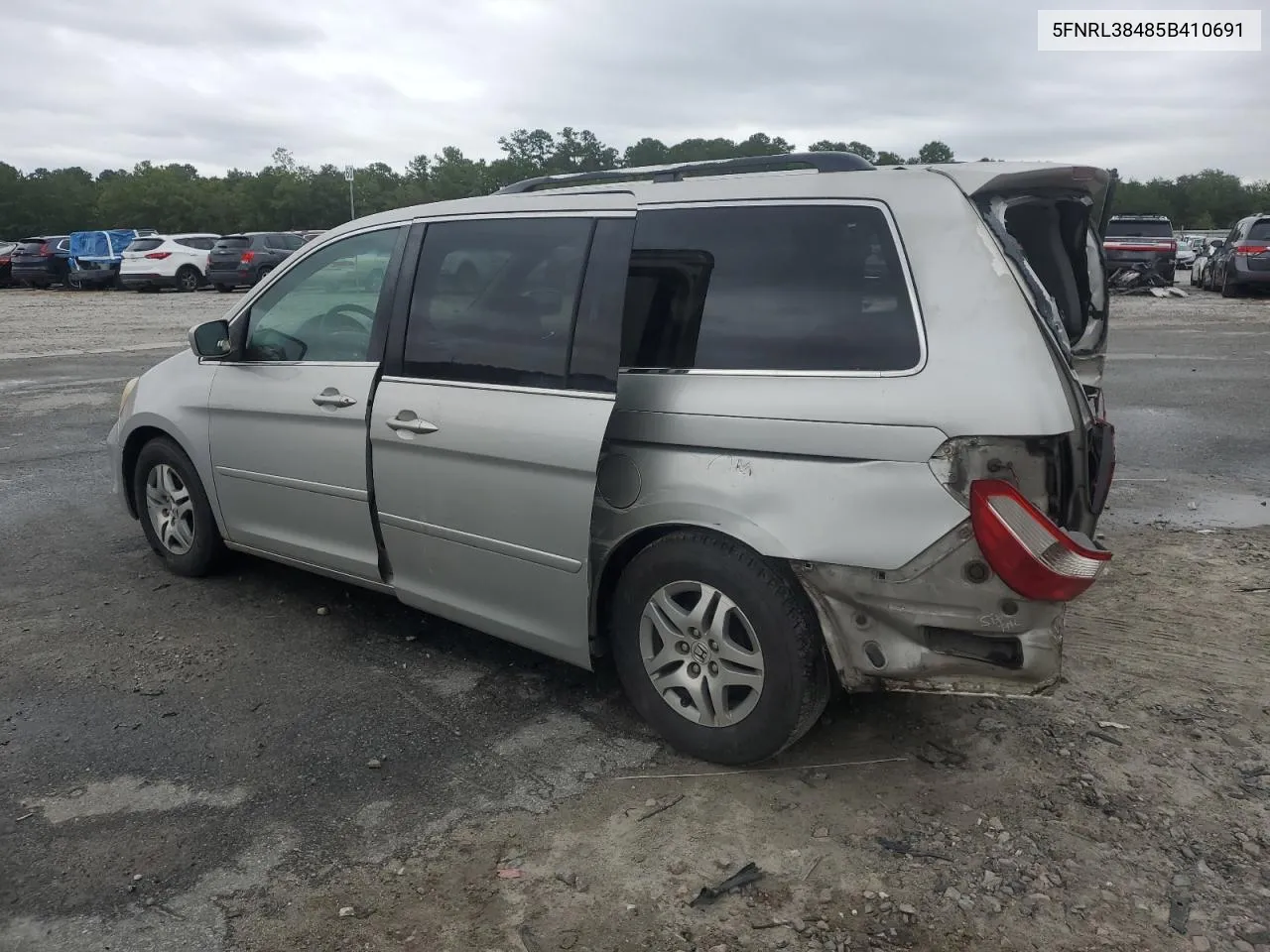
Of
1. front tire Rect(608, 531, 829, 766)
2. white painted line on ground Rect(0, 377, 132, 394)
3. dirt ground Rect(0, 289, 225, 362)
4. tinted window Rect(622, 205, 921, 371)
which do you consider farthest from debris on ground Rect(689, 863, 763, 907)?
dirt ground Rect(0, 289, 225, 362)

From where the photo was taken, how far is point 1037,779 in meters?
3.32

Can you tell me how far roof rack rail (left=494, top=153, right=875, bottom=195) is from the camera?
3574 mm

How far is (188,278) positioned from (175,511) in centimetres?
2861

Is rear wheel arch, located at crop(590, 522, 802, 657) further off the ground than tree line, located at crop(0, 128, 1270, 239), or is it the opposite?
tree line, located at crop(0, 128, 1270, 239)

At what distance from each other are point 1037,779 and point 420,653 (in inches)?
95.7

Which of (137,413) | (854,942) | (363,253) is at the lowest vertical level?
(854,942)

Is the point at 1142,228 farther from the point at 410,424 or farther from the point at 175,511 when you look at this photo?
the point at 410,424

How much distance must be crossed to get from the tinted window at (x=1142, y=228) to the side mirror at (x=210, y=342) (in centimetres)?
2507

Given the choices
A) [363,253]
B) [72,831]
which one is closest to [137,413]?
[363,253]

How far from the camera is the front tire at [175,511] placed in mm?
5129

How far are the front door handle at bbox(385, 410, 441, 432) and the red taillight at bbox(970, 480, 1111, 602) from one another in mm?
1977

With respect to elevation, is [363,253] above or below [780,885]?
above

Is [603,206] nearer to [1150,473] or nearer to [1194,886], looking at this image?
[1194,886]

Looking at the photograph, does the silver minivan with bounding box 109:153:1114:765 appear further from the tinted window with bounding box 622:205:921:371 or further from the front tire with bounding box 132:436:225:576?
the front tire with bounding box 132:436:225:576
